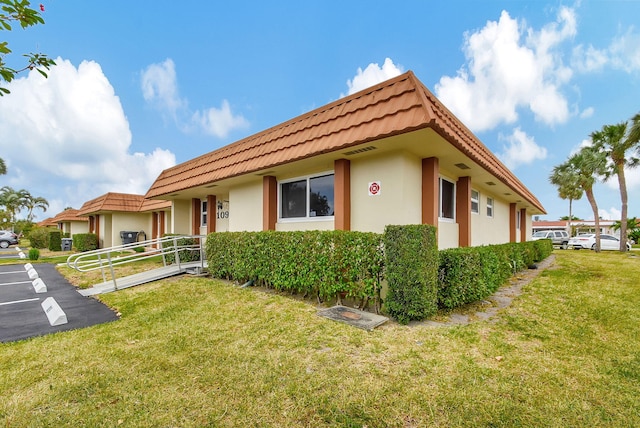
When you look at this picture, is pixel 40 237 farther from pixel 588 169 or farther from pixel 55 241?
pixel 588 169

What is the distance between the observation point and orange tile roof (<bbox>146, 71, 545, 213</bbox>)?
16.6 feet

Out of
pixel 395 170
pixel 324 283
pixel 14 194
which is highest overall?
pixel 14 194

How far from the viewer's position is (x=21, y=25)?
1.94 metres

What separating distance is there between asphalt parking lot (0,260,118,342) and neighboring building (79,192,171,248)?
37.6 ft

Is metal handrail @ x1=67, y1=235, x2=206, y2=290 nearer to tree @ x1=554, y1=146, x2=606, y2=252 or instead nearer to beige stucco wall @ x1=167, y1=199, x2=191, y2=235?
beige stucco wall @ x1=167, y1=199, x2=191, y2=235

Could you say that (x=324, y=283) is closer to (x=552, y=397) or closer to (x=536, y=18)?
(x=552, y=397)

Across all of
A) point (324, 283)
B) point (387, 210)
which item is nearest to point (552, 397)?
point (324, 283)

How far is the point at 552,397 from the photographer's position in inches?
105

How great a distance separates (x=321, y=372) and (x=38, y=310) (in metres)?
6.59

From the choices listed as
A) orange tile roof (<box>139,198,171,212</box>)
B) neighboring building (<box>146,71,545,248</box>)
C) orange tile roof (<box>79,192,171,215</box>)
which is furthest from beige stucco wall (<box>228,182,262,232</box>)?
orange tile roof (<box>79,192,171,215</box>)

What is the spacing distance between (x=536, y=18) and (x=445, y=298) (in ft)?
31.8

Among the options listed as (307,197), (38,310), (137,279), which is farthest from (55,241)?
(307,197)

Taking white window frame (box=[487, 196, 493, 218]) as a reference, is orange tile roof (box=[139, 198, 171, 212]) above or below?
above

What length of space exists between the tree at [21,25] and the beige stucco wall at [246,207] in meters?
6.96
